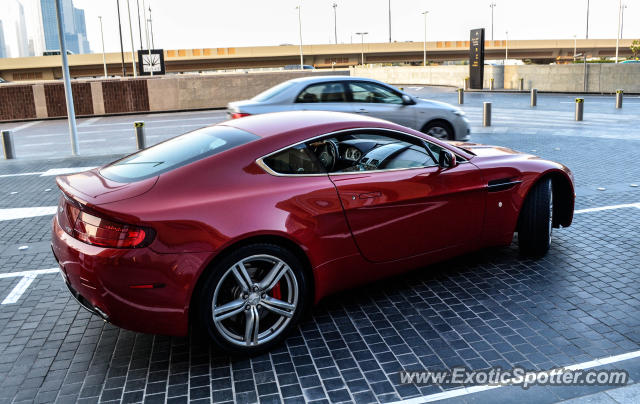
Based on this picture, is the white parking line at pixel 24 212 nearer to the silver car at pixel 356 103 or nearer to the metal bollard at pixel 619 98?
the silver car at pixel 356 103

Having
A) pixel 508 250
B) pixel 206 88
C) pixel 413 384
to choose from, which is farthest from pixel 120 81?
pixel 413 384

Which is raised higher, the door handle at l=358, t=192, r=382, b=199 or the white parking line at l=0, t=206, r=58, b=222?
the door handle at l=358, t=192, r=382, b=199

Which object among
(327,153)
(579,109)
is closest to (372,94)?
(327,153)

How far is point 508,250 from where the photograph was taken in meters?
6.04

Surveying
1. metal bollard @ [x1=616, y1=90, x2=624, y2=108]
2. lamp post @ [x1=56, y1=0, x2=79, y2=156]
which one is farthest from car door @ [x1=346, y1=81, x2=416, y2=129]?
metal bollard @ [x1=616, y1=90, x2=624, y2=108]

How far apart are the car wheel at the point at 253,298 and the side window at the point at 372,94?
8252mm

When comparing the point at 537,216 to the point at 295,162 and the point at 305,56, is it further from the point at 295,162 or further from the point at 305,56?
the point at 305,56

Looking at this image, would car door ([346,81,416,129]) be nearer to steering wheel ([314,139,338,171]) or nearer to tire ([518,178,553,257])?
tire ([518,178,553,257])

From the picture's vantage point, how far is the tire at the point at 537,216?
18.1 feet

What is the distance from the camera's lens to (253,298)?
394 centimetres

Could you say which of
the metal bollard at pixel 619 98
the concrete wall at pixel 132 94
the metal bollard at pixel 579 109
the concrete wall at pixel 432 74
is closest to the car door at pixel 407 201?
the metal bollard at pixel 579 109

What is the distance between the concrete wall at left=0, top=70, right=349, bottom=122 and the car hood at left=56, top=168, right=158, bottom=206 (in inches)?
885

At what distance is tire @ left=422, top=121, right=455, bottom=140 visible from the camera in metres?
12.4

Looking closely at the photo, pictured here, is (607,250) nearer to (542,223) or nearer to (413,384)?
(542,223)
